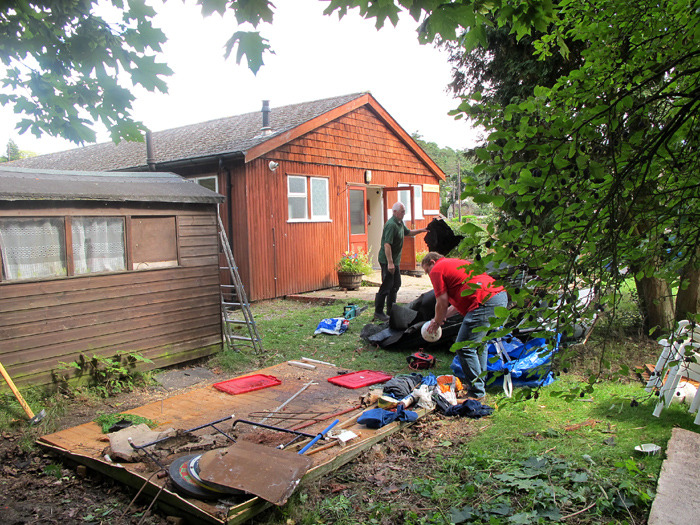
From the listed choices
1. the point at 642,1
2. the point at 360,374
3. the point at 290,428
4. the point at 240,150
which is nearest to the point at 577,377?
the point at 360,374

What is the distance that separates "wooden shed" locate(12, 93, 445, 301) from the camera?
40.2 feet

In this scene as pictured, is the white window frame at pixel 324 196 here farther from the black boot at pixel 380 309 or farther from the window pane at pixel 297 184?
the black boot at pixel 380 309

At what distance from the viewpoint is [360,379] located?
20.4 feet

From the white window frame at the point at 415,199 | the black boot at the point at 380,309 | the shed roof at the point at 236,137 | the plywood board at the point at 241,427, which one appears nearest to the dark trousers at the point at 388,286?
the black boot at the point at 380,309

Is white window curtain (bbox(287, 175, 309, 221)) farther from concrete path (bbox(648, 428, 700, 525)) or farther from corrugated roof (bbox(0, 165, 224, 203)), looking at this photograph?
concrete path (bbox(648, 428, 700, 525))

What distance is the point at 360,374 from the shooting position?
6430 millimetres

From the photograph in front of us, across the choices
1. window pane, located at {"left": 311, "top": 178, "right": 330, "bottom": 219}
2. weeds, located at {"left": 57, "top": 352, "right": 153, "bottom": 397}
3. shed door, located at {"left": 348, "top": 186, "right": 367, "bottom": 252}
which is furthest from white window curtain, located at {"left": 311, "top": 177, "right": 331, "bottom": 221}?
weeds, located at {"left": 57, "top": 352, "right": 153, "bottom": 397}

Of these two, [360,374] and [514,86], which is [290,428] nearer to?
[360,374]

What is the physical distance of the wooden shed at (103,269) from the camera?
550cm

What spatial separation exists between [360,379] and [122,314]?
119 inches

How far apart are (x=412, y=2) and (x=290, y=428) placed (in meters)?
3.60

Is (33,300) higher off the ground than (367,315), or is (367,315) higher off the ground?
(33,300)

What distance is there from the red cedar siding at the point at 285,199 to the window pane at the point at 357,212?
476 mm

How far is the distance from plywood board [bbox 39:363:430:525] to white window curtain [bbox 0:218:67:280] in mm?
1849
